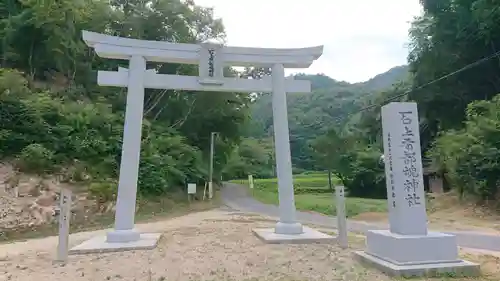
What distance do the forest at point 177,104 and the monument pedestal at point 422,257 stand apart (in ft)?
22.9

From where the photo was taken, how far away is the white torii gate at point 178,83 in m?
7.46

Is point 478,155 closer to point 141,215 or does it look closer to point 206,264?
point 206,264

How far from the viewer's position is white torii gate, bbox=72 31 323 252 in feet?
24.5

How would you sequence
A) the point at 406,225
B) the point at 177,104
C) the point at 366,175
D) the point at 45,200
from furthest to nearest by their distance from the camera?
the point at 366,175
the point at 177,104
the point at 45,200
the point at 406,225

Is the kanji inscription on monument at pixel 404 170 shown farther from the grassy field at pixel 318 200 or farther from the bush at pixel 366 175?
the bush at pixel 366 175

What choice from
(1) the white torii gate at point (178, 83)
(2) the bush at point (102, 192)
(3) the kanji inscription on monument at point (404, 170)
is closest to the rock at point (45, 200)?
(2) the bush at point (102, 192)

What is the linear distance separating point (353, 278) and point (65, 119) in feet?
41.7

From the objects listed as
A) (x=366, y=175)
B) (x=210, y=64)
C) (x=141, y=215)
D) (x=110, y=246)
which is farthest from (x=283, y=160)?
(x=366, y=175)

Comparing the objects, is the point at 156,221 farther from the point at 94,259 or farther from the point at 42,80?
the point at 42,80

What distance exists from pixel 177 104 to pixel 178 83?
13.4 m

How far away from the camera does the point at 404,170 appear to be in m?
5.74

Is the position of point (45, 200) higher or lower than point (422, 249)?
higher

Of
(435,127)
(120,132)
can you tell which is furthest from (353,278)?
(435,127)

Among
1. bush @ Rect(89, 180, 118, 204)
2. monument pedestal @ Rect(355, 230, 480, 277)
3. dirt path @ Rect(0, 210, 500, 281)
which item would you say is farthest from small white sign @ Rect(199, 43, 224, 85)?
bush @ Rect(89, 180, 118, 204)
